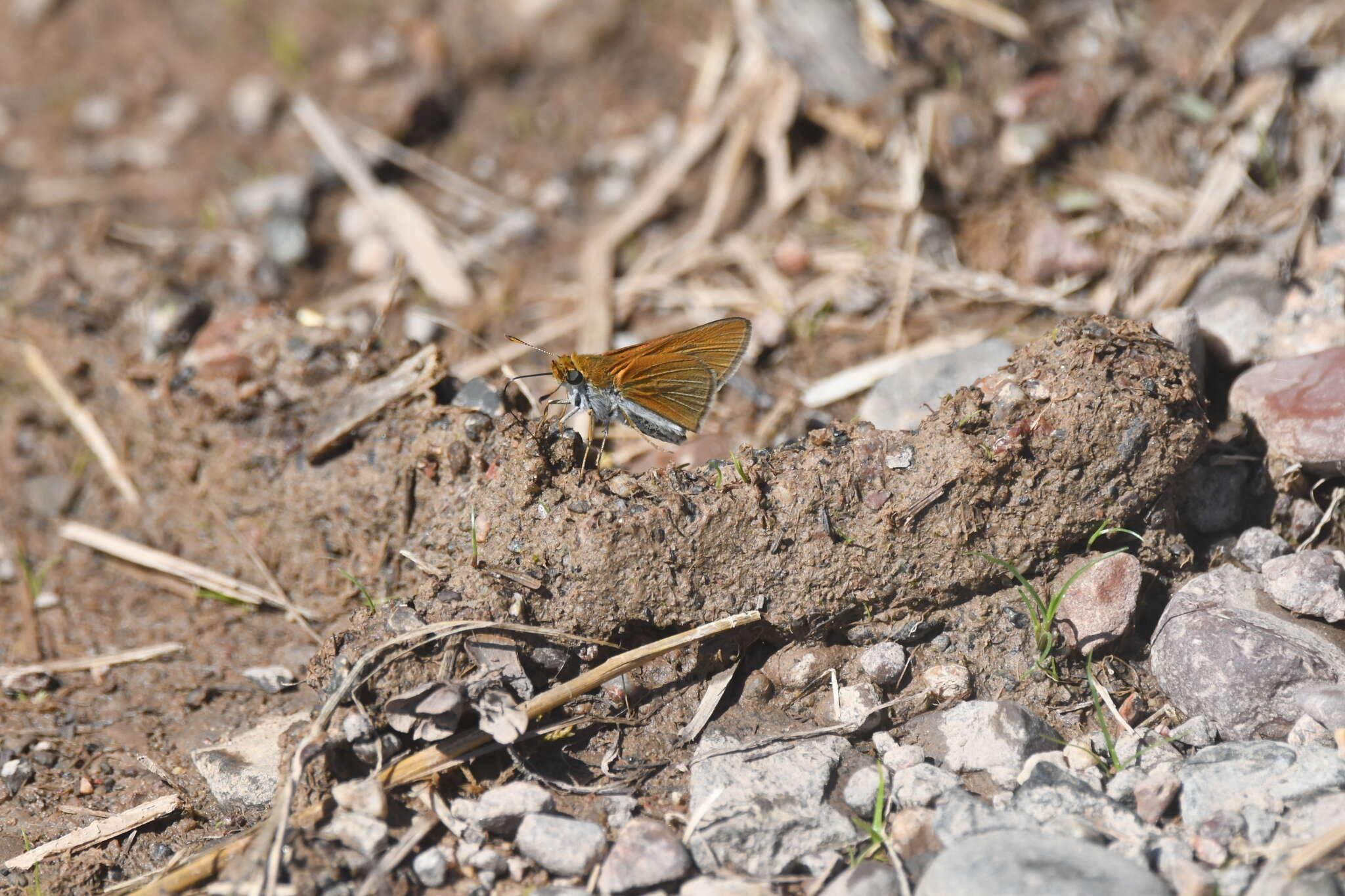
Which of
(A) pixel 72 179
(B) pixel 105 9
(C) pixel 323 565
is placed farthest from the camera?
(B) pixel 105 9

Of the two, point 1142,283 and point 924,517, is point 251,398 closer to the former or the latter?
point 924,517

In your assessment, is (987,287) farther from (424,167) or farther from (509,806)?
(424,167)

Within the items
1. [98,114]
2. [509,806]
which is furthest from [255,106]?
[509,806]

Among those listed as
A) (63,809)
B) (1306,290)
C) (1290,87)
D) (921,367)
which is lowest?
(63,809)

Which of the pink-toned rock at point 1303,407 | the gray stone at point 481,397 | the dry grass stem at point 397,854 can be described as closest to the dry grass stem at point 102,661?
the gray stone at point 481,397

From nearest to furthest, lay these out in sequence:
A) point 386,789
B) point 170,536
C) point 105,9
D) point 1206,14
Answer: point 386,789
point 170,536
point 1206,14
point 105,9

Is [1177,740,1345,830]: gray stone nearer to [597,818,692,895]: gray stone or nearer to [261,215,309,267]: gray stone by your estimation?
[597,818,692,895]: gray stone

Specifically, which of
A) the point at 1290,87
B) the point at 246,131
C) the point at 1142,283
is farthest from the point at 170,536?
A: the point at 1290,87
